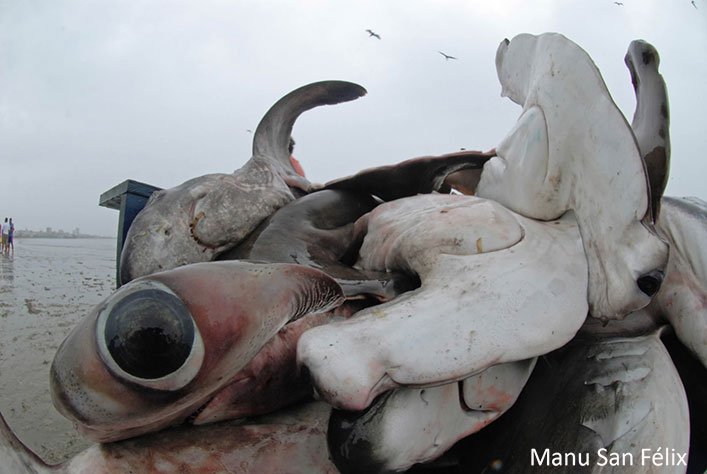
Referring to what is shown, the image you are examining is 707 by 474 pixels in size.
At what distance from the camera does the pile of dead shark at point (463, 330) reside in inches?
28.1

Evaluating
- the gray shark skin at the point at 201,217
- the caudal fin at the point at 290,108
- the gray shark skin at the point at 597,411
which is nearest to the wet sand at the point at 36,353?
the gray shark skin at the point at 201,217

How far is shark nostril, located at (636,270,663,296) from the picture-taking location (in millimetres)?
996

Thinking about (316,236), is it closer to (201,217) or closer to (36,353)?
(201,217)

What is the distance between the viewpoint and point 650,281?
1.00 metres

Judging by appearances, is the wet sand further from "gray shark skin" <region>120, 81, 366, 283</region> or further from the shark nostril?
the shark nostril

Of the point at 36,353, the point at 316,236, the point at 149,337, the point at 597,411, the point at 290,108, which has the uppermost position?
the point at 290,108

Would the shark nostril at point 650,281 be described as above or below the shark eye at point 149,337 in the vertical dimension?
below

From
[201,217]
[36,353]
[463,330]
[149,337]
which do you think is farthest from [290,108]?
[36,353]

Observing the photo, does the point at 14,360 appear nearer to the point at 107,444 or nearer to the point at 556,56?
the point at 107,444

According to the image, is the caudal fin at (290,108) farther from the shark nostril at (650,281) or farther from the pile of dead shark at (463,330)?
the shark nostril at (650,281)

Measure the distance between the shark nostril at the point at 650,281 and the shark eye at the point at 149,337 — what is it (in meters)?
0.87

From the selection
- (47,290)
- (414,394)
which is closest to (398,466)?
(414,394)

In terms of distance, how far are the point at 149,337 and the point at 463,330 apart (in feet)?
1.75

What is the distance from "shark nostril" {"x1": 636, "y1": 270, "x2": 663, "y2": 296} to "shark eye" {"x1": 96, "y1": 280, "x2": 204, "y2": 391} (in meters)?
0.87
